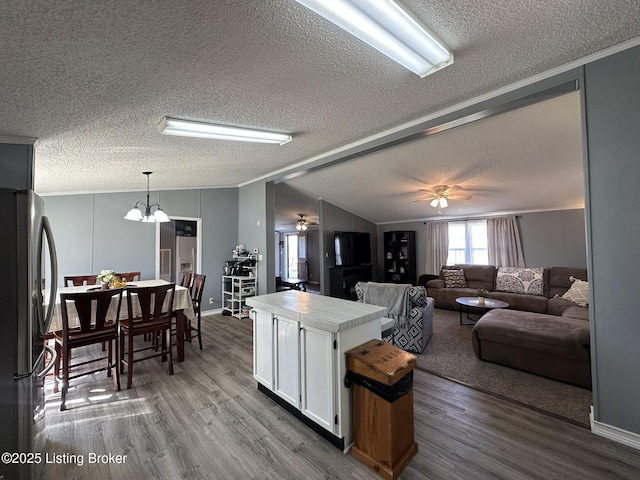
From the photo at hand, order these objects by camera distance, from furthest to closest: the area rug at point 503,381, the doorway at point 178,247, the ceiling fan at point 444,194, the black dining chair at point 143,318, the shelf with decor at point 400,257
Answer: the shelf with decor at point 400,257 < the doorway at point 178,247 < the ceiling fan at point 444,194 < the black dining chair at point 143,318 < the area rug at point 503,381

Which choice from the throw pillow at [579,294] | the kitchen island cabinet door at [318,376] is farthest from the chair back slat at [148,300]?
the throw pillow at [579,294]

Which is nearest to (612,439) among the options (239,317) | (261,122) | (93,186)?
(261,122)

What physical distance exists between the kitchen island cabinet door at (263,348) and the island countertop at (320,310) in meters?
0.09

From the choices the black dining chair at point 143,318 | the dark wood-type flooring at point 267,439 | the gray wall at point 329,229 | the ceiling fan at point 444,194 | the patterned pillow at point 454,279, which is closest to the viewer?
the dark wood-type flooring at point 267,439

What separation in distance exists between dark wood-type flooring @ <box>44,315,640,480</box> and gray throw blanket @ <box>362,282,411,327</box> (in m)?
0.89

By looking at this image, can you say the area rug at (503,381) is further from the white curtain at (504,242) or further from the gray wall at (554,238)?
the gray wall at (554,238)

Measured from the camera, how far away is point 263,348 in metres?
2.47

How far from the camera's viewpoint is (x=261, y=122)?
2566 mm

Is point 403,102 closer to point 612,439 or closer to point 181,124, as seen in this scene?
point 181,124

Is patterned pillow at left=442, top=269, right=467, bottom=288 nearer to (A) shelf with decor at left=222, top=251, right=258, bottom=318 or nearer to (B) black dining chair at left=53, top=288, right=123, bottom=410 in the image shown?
(A) shelf with decor at left=222, top=251, right=258, bottom=318

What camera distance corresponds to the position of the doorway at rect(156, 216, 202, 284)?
5.14 metres

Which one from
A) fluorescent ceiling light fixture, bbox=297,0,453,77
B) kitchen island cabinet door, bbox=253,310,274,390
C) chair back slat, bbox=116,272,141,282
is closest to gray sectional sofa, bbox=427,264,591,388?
kitchen island cabinet door, bbox=253,310,274,390

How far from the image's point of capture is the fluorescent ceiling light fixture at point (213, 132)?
2332 millimetres

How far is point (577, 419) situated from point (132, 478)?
3155 mm
